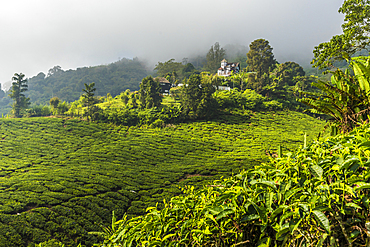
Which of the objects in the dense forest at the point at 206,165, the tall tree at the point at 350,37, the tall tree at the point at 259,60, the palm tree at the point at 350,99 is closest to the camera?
the dense forest at the point at 206,165

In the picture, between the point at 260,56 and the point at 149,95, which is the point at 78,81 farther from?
the point at 260,56

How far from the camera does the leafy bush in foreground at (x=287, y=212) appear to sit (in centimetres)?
55

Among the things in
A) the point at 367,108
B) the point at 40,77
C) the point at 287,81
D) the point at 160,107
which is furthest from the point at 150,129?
the point at 40,77

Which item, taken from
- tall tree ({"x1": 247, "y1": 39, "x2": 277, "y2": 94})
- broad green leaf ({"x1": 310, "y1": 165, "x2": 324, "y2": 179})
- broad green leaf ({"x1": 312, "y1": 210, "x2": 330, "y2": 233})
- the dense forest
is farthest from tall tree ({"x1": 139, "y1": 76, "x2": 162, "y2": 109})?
broad green leaf ({"x1": 312, "y1": 210, "x2": 330, "y2": 233})

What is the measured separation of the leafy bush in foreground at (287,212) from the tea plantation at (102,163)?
0.40 m

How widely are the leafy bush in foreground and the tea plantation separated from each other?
0.40 m

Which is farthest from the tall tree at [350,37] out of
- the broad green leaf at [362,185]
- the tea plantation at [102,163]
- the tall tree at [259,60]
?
the tall tree at [259,60]

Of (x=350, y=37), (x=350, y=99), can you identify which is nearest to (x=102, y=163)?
(x=350, y=99)

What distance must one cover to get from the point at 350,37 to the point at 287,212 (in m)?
10.3

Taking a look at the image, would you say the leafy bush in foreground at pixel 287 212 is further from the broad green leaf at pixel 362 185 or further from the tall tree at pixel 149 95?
the tall tree at pixel 149 95

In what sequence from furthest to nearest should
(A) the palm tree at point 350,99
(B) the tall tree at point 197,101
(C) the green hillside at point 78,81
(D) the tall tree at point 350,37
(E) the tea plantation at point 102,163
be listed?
1. (C) the green hillside at point 78,81
2. (B) the tall tree at point 197,101
3. (D) the tall tree at point 350,37
4. (E) the tea plantation at point 102,163
5. (A) the palm tree at point 350,99

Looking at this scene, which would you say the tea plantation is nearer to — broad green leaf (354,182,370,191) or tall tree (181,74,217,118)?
broad green leaf (354,182,370,191)

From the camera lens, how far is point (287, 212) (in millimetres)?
595

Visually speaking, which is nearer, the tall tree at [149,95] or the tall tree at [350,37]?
the tall tree at [350,37]
